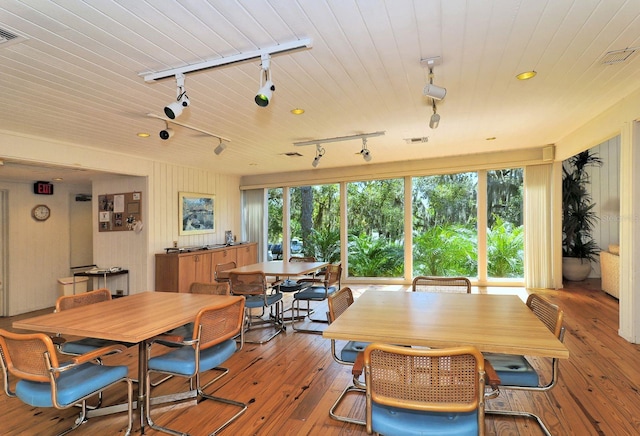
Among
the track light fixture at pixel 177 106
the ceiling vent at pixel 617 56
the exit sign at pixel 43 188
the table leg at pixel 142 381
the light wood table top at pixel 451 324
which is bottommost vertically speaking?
the table leg at pixel 142 381

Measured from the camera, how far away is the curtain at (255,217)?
8172mm

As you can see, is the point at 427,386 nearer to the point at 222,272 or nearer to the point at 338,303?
the point at 338,303

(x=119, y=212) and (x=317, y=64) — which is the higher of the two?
(x=317, y=64)

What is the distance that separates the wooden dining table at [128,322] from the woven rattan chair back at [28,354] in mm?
215

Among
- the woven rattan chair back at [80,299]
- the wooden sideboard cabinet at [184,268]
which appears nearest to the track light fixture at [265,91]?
the woven rattan chair back at [80,299]

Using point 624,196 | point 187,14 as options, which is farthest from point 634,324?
point 187,14

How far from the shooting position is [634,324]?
348cm

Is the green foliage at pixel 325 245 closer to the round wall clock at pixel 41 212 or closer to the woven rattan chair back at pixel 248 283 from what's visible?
the woven rattan chair back at pixel 248 283

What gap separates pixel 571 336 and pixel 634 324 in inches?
22.4

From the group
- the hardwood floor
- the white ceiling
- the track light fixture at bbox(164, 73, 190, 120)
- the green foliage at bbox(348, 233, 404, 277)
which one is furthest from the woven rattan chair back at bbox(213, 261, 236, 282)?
the green foliage at bbox(348, 233, 404, 277)

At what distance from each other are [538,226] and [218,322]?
19.7ft

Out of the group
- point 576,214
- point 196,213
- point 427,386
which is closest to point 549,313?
point 427,386

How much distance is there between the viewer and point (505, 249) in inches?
260

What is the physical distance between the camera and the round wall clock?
6.08 meters
